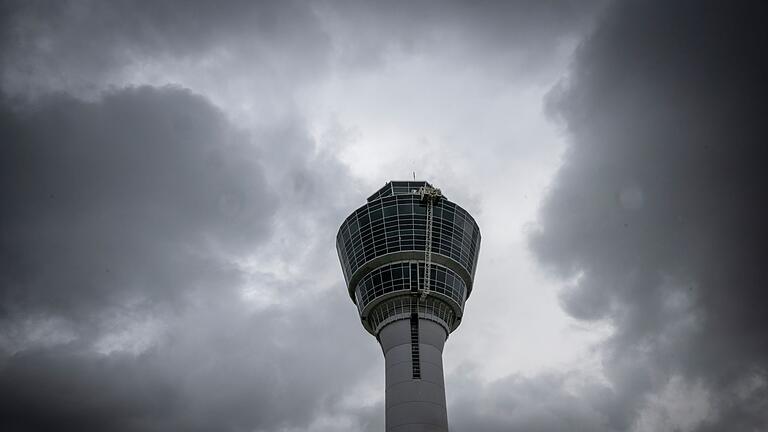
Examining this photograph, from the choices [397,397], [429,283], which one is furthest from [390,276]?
[397,397]

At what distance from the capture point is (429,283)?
297 ft

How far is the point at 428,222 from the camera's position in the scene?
313 feet

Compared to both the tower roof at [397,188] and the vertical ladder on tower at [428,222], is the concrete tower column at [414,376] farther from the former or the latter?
the tower roof at [397,188]

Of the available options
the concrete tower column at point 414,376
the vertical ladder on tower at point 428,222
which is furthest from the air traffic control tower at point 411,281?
the concrete tower column at point 414,376

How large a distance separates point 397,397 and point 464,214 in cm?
3359

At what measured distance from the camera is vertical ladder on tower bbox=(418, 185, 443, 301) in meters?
90.4

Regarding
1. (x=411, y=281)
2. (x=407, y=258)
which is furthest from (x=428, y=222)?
(x=411, y=281)

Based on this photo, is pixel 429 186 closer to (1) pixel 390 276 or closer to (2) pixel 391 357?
(1) pixel 390 276

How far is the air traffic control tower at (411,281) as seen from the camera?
81875mm

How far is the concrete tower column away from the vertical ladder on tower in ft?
18.1

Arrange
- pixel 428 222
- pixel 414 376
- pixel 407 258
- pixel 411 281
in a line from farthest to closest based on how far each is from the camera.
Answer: pixel 428 222 → pixel 407 258 → pixel 411 281 → pixel 414 376

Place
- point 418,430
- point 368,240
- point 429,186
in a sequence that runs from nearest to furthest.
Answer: point 418,430 → point 368,240 → point 429,186

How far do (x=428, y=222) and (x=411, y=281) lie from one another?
10.6 meters

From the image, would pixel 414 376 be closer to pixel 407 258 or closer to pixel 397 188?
pixel 407 258
